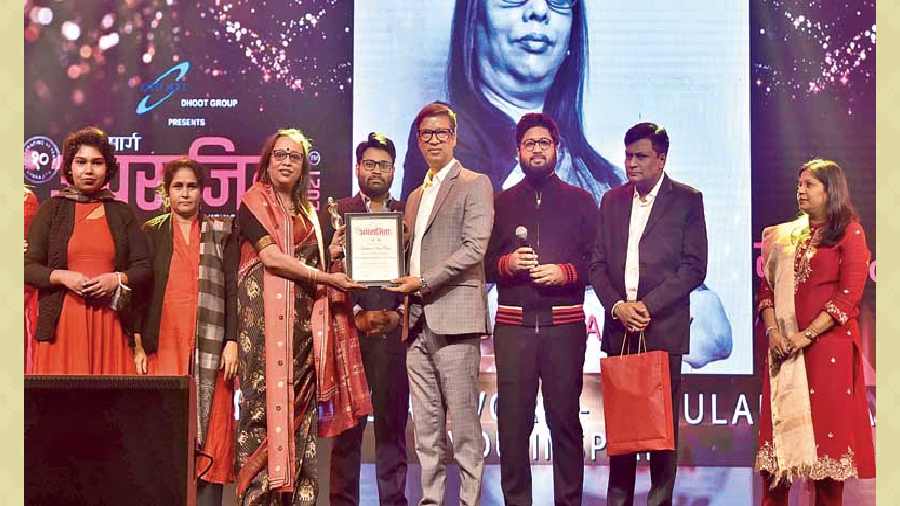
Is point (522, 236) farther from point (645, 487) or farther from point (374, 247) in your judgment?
point (645, 487)

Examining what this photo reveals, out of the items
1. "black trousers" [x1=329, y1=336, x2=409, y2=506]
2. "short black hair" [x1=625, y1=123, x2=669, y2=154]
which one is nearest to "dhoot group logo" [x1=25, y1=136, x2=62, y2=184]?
"black trousers" [x1=329, y1=336, x2=409, y2=506]

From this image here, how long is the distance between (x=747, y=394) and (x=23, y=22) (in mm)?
4646

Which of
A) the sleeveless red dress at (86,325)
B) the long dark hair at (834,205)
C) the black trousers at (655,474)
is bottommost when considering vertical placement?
the black trousers at (655,474)

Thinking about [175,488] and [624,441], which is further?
[624,441]

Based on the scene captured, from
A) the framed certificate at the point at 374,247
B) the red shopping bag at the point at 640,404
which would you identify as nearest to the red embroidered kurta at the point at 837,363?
the red shopping bag at the point at 640,404

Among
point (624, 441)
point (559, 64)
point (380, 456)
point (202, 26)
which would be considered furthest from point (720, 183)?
point (202, 26)

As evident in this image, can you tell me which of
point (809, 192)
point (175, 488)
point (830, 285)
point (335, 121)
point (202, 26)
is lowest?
point (175, 488)

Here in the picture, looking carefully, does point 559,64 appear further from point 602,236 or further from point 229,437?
point 229,437

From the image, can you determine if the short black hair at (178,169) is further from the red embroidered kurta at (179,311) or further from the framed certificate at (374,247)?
the framed certificate at (374,247)

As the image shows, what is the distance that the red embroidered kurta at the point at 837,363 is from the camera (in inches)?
195

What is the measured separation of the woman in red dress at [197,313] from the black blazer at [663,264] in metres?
1.71

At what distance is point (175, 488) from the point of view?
3.05 m

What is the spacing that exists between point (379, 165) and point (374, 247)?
0.75m

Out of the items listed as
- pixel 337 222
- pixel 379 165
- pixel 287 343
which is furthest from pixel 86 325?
pixel 379 165
